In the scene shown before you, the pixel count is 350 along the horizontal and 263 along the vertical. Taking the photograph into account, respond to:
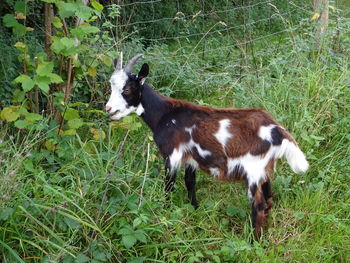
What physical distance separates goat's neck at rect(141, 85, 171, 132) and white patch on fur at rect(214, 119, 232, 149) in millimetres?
456

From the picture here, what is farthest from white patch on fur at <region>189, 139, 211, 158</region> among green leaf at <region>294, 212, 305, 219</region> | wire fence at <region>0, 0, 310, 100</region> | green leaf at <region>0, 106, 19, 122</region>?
green leaf at <region>0, 106, 19, 122</region>

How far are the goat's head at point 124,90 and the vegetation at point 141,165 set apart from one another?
273mm

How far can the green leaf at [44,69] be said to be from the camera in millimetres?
4008

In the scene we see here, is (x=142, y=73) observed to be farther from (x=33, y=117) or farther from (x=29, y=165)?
(x=29, y=165)

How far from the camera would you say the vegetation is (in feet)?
11.4

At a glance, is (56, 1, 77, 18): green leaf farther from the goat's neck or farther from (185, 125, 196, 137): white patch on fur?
(185, 125, 196, 137): white patch on fur

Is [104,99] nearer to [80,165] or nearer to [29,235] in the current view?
[80,165]

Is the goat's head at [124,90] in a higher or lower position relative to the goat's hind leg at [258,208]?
higher

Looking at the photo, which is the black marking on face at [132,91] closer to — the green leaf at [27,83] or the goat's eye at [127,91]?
the goat's eye at [127,91]

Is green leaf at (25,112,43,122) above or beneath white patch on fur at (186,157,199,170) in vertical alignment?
above

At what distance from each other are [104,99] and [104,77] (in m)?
0.22

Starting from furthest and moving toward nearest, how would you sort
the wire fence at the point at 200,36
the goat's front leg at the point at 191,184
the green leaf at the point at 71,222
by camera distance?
the wire fence at the point at 200,36 < the goat's front leg at the point at 191,184 < the green leaf at the point at 71,222

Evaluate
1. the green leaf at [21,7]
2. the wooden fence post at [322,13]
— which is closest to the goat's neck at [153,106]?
the green leaf at [21,7]

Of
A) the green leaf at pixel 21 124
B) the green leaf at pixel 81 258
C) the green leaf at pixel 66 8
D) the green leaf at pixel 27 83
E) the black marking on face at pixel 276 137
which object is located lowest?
the green leaf at pixel 81 258
